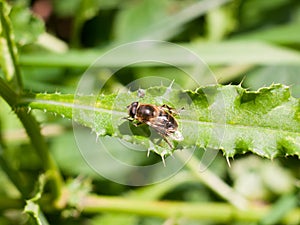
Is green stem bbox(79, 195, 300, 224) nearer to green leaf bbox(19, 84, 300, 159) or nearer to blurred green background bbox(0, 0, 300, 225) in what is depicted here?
blurred green background bbox(0, 0, 300, 225)

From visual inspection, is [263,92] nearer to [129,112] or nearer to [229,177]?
[129,112]

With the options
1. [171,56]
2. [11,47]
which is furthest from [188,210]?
[11,47]

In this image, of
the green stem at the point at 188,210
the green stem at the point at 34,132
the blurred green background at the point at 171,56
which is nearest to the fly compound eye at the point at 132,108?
the green stem at the point at 34,132

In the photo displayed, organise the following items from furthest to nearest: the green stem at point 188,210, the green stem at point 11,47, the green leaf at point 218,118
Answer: the green stem at point 188,210
the green stem at point 11,47
the green leaf at point 218,118

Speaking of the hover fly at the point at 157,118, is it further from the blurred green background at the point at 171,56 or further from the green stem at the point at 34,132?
the blurred green background at the point at 171,56

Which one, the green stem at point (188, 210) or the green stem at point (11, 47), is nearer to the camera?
the green stem at point (11, 47)

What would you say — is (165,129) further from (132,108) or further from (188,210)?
(188,210)

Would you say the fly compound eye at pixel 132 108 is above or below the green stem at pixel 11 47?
below
